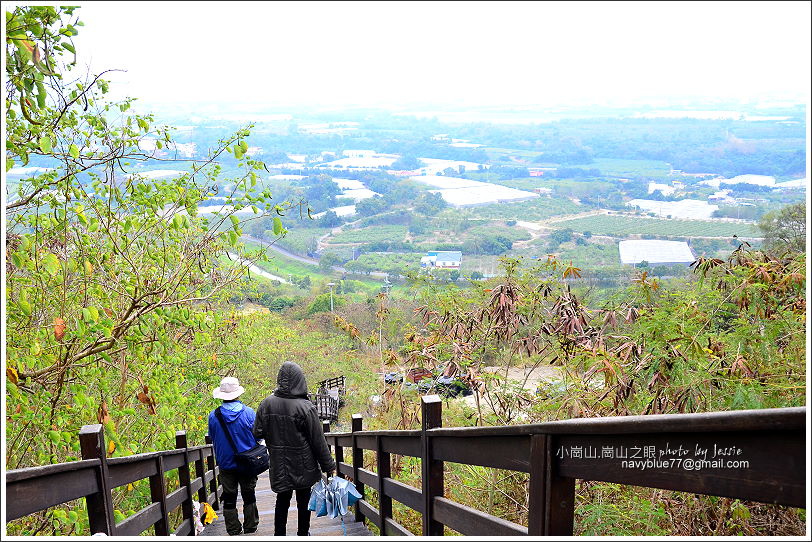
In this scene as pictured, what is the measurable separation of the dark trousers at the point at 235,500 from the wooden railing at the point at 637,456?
279cm

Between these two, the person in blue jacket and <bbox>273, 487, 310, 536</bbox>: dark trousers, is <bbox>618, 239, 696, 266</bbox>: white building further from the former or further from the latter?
<bbox>273, 487, 310, 536</bbox>: dark trousers

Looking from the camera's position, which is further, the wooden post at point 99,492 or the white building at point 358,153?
the white building at point 358,153

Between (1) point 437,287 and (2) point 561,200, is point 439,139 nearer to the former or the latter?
(2) point 561,200

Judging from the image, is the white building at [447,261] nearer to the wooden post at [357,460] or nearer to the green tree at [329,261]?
the wooden post at [357,460]

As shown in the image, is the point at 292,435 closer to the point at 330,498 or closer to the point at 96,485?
the point at 330,498

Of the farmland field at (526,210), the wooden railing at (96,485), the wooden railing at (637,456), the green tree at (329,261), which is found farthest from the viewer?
the green tree at (329,261)

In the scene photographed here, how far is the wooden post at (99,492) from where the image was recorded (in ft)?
9.99

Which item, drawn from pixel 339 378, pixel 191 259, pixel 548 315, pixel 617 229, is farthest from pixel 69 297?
pixel 617 229

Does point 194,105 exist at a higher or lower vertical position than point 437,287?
higher

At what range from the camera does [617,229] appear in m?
29.5

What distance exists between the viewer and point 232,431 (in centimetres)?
518

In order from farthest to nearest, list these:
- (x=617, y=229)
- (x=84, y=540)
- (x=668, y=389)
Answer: (x=617, y=229) → (x=668, y=389) → (x=84, y=540)

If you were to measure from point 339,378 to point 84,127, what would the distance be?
1658 centimetres

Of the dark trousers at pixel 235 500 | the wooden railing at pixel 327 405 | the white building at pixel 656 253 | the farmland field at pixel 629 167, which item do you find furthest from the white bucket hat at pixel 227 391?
the farmland field at pixel 629 167
